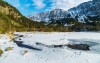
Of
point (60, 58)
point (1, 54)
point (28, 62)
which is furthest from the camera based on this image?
point (1, 54)

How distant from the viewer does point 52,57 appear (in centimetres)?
3219

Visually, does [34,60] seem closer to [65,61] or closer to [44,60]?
[44,60]

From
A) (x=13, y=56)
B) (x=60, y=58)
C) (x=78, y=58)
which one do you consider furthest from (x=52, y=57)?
(x=13, y=56)

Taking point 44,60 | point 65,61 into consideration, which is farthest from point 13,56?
point 65,61

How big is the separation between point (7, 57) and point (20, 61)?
3.79m

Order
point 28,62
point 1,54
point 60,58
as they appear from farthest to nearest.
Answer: point 1,54 < point 60,58 < point 28,62

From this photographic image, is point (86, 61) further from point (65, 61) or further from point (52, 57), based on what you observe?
point (52, 57)

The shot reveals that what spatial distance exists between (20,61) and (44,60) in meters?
3.42

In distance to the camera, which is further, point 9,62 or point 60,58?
point 60,58

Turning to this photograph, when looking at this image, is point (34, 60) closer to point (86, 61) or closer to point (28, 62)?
point (28, 62)

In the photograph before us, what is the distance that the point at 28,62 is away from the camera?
29.2m

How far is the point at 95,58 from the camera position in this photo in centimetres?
3241

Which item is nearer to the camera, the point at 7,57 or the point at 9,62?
the point at 9,62

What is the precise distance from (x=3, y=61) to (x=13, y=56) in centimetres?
353
